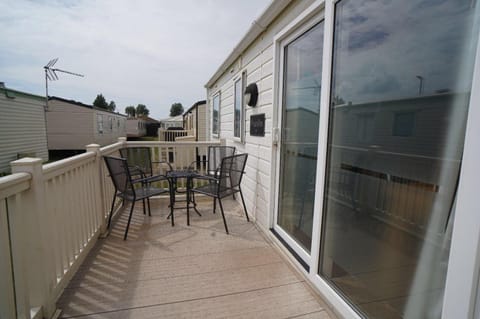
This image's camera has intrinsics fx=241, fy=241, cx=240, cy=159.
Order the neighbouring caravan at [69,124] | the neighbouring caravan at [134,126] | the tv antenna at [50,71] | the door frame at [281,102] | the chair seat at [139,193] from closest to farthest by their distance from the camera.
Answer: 1. the door frame at [281,102]
2. the chair seat at [139,193]
3. the neighbouring caravan at [69,124]
4. the tv antenna at [50,71]
5. the neighbouring caravan at [134,126]

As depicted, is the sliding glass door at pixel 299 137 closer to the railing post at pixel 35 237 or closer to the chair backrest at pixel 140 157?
the railing post at pixel 35 237

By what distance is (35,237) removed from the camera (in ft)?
4.75

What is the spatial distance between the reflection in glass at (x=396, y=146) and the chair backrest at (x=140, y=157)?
2.96 meters

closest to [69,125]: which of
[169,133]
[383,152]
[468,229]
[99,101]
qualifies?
[169,133]

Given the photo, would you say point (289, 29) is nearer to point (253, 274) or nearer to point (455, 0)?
point (455, 0)

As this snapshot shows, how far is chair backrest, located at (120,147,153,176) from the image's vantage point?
3.65m

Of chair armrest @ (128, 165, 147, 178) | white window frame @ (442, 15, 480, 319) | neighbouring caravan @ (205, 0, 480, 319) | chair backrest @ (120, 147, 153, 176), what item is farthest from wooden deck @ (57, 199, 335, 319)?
chair backrest @ (120, 147, 153, 176)

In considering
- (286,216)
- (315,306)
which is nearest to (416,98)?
(315,306)

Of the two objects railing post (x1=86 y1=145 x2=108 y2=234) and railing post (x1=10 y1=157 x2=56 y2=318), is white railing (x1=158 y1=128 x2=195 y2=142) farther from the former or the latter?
railing post (x1=10 y1=157 x2=56 y2=318)

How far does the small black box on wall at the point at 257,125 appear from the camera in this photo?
2.82 metres

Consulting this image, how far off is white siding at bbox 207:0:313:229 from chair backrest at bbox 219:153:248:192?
0.54ft

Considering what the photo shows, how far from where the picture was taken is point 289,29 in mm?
2191

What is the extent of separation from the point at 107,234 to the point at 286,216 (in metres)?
2.04

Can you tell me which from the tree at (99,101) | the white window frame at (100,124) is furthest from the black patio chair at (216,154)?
the tree at (99,101)
